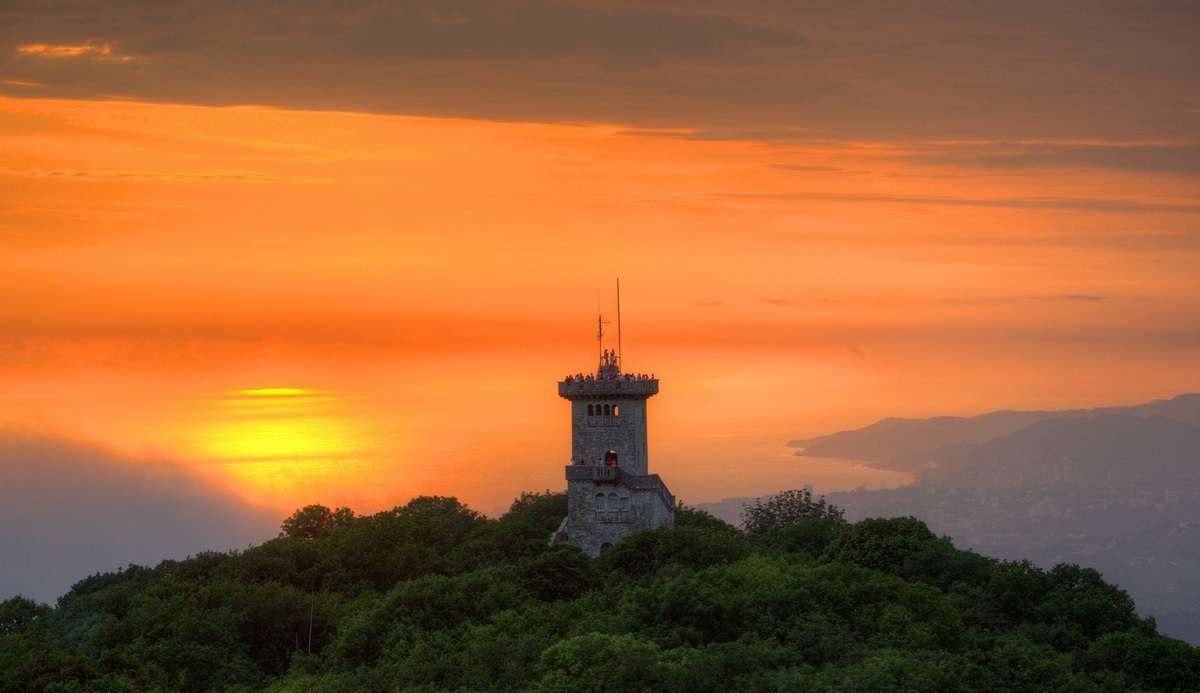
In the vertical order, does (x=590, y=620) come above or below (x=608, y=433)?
below

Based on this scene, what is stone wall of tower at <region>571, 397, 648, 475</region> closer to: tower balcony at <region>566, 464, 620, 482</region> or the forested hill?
tower balcony at <region>566, 464, 620, 482</region>

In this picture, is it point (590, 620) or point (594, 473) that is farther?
point (594, 473)

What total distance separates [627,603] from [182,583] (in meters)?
26.9

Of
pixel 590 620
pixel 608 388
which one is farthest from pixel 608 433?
pixel 590 620

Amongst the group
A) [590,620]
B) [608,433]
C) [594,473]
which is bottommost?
[590,620]

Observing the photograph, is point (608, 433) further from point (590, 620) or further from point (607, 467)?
point (590, 620)

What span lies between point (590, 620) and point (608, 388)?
70.8ft

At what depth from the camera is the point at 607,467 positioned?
96.6m

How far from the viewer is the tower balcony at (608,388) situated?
98188mm

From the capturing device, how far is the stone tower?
319 feet

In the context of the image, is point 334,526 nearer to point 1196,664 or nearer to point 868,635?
point 868,635

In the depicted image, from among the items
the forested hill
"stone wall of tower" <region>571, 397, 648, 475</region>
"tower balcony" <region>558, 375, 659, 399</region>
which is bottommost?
the forested hill

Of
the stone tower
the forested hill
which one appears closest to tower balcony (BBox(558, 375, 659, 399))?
the stone tower

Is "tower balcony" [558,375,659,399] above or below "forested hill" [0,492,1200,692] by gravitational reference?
above
